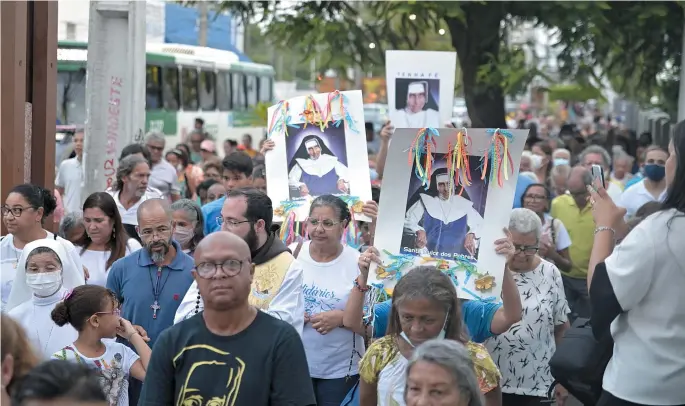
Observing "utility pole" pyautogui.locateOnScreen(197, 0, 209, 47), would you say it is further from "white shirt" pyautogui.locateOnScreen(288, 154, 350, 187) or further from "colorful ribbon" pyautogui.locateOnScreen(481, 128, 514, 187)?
"colorful ribbon" pyautogui.locateOnScreen(481, 128, 514, 187)

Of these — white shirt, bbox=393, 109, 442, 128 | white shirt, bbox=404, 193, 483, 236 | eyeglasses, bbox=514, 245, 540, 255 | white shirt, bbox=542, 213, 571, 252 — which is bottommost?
white shirt, bbox=542, 213, 571, 252

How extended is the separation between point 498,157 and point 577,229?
4175 millimetres

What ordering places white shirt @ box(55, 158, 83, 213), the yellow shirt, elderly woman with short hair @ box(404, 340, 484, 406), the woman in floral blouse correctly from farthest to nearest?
white shirt @ box(55, 158, 83, 213) < the yellow shirt < the woman in floral blouse < elderly woman with short hair @ box(404, 340, 484, 406)

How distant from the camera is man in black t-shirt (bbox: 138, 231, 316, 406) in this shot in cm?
417

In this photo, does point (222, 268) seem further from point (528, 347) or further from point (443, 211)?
point (528, 347)

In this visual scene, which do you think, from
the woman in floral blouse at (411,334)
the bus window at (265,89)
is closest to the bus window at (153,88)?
the bus window at (265,89)

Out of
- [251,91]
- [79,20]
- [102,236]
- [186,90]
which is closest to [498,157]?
[102,236]

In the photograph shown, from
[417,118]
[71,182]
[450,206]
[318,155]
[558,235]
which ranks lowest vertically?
[558,235]

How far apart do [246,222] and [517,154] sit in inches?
55.8

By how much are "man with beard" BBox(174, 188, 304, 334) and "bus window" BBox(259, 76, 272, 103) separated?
30.7 m

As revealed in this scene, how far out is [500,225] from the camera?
19.5 feet

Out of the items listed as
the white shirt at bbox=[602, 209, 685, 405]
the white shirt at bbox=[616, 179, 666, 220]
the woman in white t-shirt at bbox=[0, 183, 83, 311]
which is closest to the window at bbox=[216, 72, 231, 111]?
the white shirt at bbox=[616, 179, 666, 220]

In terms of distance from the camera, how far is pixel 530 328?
6.71m

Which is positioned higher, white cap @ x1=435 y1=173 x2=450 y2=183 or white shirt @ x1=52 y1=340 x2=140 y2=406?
white cap @ x1=435 y1=173 x2=450 y2=183
